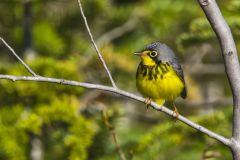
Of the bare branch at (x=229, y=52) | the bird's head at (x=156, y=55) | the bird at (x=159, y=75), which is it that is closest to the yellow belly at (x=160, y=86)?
the bird at (x=159, y=75)

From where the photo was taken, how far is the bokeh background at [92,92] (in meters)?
4.73

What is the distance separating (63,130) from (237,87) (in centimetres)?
175

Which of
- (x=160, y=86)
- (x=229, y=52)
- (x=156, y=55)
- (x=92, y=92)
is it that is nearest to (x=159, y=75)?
(x=160, y=86)

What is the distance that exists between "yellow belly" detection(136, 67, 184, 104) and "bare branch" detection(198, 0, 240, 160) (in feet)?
4.65

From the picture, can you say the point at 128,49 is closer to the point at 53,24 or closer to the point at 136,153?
the point at 53,24

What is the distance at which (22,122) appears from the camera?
4691 millimetres

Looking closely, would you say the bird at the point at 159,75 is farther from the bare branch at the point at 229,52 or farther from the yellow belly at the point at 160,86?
the bare branch at the point at 229,52

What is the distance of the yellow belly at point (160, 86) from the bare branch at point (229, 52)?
1418 mm

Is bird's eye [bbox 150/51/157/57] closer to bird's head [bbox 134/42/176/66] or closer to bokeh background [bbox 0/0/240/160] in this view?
bird's head [bbox 134/42/176/66]

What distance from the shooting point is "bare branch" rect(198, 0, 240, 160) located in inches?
128

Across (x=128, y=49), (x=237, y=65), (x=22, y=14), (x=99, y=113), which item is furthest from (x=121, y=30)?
(x=237, y=65)

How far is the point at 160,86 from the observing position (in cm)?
480

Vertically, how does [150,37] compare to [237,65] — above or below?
below

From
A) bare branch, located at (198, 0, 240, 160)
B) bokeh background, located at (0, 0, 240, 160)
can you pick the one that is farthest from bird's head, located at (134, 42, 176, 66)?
bare branch, located at (198, 0, 240, 160)
